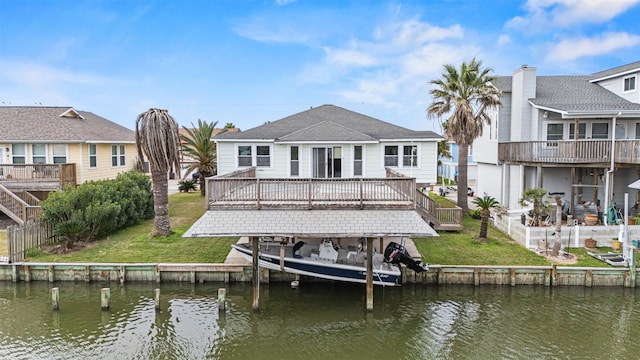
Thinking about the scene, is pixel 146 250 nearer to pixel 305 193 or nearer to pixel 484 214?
pixel 305 193

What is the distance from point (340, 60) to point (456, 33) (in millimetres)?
12186

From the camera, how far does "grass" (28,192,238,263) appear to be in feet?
57.9

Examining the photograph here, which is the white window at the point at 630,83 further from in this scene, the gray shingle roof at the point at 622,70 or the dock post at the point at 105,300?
the dock post at the point at 105,300

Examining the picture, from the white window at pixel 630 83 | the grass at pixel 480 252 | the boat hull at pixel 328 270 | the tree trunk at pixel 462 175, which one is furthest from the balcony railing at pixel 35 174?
the white window at pixel 630 83

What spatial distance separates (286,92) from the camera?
5056cm

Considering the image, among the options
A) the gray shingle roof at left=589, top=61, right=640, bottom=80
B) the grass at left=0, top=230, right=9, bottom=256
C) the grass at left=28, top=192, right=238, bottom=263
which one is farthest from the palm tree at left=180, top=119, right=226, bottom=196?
the gray shingle roof at left=589, top=61, right=640, bottom=80

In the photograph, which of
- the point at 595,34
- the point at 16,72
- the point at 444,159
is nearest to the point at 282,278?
Result: the point at 16,72

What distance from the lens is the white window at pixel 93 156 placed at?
1060 inches

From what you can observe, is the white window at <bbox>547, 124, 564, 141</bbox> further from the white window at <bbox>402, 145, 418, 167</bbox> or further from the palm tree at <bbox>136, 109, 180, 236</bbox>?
the palm tree at <bbox>136, 109, 180, 236</bbox>

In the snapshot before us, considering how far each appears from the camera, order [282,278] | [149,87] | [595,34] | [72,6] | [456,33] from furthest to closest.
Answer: [149,87], [595,34], [456,33], [72,6], [282,278]

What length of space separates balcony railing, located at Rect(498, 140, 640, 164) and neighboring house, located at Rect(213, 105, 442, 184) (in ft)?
20.8

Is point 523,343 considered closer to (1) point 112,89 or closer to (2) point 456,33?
(2) point 456,33

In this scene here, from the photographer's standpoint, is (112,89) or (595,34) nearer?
(595,34)

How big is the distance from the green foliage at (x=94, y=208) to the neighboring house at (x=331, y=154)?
5552 mm
